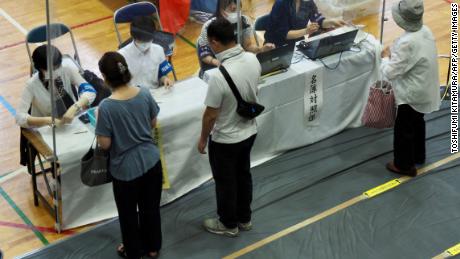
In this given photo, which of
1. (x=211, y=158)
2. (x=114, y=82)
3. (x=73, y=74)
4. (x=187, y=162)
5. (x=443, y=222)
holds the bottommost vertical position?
(x=443, y=222)

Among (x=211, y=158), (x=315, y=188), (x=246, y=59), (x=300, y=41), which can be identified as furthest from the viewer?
Answer: (x=300, y=41)

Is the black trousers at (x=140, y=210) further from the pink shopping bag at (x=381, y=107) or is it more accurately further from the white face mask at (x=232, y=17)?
the pink shopping bag at (x=381, y=107)

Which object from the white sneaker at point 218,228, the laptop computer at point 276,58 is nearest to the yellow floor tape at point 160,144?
the white sneaker at point 218,228

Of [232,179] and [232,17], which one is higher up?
[232,17]

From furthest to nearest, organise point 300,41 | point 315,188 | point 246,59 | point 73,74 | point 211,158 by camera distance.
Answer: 1. point 300,41
2. point 315,188
3. point 73,74
4. point 211,158
5. point 246,59

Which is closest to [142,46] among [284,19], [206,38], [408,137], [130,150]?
[206,38]

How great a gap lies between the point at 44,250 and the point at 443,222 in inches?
104

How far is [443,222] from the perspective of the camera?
14.9 ft

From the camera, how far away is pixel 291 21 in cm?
526

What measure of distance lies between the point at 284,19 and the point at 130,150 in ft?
6.62

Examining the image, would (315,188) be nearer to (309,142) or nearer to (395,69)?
(309,142)

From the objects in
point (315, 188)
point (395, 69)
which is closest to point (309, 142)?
point (315, 188)

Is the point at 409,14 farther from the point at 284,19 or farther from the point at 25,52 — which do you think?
the point at 25,52

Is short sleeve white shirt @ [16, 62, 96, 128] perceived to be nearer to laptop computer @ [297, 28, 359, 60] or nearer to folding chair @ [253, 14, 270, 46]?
folding chair @ [253, 14, 270, 46]
